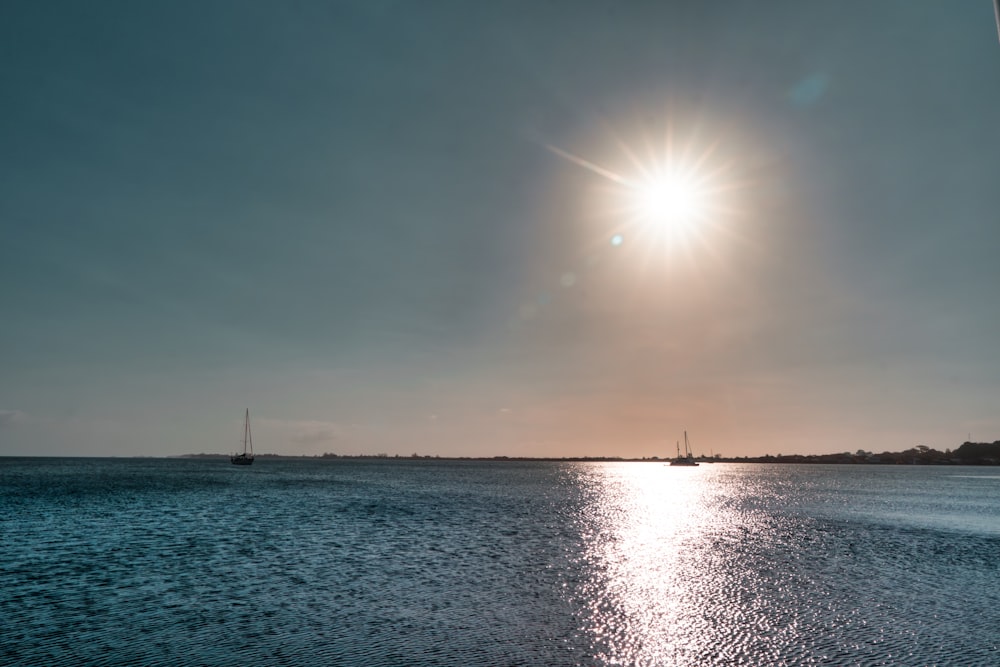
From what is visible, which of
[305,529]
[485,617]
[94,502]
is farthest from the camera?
[94,502]

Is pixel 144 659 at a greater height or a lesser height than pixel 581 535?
greater

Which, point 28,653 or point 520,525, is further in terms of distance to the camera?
point 520,525

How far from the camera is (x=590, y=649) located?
1936cm

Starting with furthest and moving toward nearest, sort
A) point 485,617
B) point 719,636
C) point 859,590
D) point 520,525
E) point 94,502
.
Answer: point 94,502 < point 520,525 < point 859,590 < point 485,617 < point 719,636

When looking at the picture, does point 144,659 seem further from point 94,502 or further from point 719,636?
point 94,502

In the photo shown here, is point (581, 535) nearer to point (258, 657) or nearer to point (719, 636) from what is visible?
point (719, 636)

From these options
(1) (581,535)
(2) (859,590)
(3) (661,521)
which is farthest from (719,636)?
(3) (661,521)

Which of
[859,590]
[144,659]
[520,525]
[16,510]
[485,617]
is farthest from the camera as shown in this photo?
[16,510]

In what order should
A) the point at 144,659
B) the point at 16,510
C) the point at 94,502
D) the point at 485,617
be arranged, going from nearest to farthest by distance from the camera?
the point at 144,659, the point at 485,617, the point at 16,510, the point at 94,502

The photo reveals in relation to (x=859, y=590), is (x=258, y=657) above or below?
→ above

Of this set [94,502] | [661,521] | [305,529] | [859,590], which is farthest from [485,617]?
[94,502]

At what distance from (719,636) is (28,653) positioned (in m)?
24.9

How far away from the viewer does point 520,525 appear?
186 ft

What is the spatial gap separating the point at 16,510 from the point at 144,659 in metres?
66.2
